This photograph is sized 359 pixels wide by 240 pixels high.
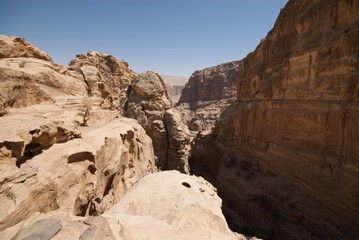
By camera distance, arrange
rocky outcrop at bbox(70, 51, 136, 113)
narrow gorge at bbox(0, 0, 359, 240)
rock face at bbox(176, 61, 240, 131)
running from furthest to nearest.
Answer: rock face at bbox(176, 61, 240, 131) → rocky outcrop at bbox(70, 51, 136, 113) → narrow gorge at bbox(0, 0, 359, 240)

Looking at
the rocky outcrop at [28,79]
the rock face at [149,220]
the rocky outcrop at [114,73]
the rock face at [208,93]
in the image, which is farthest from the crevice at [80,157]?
the rock face at [208,93]

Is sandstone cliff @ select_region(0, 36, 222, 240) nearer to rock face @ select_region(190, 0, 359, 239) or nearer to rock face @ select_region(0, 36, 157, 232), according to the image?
rock face @ select_region(0, 36, 157, 232)

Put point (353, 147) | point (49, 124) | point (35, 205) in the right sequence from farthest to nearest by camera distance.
Result: point (353, 147) → point (49, 124) → point (35, 205)

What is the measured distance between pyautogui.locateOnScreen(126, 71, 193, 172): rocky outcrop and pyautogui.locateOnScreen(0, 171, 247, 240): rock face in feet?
52.0

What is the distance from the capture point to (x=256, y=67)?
84.7 feet

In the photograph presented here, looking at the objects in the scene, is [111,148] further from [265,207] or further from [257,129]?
[257,129]

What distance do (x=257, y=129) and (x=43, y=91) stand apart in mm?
18300

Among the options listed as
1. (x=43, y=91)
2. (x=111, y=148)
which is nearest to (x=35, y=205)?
(x=111, y=148)

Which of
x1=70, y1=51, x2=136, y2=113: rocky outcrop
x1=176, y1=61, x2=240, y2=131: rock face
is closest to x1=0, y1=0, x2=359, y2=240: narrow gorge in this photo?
x1=70, y1=51, x2=136, y2=113: rocky outcrop

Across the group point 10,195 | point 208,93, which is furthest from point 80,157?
point 208,93

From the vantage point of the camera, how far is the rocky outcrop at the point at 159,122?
26.9m

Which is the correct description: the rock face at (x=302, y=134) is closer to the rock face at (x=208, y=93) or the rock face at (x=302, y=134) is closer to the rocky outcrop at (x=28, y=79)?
the rocky outcrop at (x=28, y=79)

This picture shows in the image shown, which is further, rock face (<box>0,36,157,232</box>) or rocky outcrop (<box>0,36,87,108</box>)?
rocky outcrop (<box>0,36,87,108</box>)

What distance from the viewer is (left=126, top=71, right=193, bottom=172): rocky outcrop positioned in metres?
26.9
